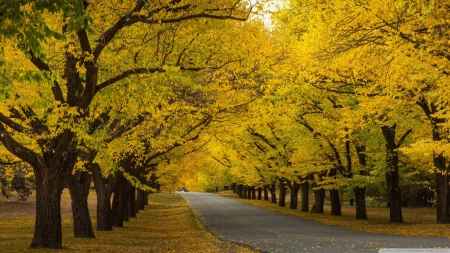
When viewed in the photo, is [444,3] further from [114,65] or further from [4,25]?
[4,25]

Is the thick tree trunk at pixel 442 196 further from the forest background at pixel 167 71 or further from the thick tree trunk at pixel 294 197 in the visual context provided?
the thick tree trunk at pixel 294 197

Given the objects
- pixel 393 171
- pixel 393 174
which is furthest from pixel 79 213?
pixel 393 174

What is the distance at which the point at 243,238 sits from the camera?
20.5 metres

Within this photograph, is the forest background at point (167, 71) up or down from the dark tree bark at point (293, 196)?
up

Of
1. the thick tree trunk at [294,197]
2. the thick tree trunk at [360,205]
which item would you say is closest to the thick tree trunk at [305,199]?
the thick tree trunk at [294,197]

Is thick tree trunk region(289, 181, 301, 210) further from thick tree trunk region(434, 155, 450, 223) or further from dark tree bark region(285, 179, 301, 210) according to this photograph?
thick tree trunk region(434, 155, 450, 223)

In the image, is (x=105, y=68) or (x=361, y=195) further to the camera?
(x=361, y=195)

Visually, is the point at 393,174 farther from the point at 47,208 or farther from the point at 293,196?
the point at 47,208

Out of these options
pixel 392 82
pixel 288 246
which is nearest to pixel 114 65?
pixel 288 246

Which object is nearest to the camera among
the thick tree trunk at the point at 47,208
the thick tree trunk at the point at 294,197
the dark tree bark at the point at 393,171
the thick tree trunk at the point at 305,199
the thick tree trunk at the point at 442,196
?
the thick tree trunk at the point at 47,208

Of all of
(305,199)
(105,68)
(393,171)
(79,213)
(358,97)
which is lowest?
(79,213)

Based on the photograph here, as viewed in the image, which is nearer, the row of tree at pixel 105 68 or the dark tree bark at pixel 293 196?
the row of tree at pixel 105 68

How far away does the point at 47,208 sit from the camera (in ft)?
49.1

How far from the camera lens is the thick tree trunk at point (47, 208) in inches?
587
